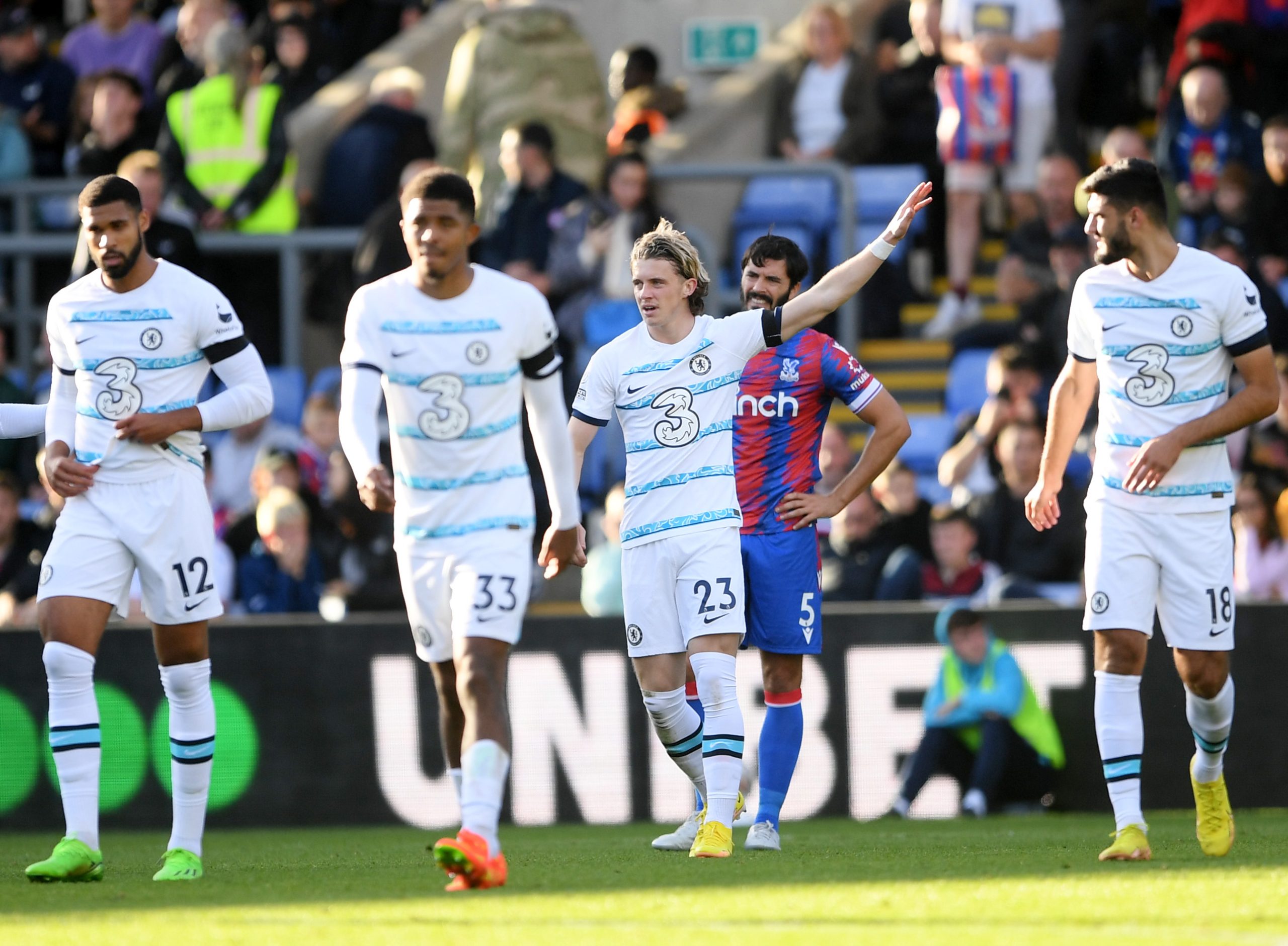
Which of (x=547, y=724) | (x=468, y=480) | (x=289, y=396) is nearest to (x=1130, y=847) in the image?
(x=468, y=480)

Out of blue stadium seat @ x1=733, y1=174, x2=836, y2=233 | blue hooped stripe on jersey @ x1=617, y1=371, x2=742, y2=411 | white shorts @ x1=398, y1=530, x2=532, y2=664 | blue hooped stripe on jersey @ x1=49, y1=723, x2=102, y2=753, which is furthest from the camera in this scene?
blue stadium seat @ x1=733, y1=174, x2=836, y2=233

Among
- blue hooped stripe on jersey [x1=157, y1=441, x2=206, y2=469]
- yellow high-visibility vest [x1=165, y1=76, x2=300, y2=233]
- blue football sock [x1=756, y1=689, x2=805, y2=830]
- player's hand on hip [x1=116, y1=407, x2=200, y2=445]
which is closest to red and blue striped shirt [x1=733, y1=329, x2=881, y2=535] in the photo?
blue football sock [x1=756, y1=689, x2=805, y2=830]

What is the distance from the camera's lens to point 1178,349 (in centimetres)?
774

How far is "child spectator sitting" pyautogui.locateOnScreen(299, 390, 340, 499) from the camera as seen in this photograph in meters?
14.1

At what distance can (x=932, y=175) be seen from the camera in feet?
54.7

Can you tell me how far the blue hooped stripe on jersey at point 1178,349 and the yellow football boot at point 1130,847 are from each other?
1681mm

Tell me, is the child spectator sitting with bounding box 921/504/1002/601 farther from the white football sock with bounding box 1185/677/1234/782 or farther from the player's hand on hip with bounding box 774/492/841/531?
the white football sock with bounding box 1185/677/1234/782

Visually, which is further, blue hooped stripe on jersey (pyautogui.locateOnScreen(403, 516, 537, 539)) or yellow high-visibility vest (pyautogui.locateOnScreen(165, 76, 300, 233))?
yellow high-visibility vest (pyautogui.locateOnScreen(165, 76, 300, 233))

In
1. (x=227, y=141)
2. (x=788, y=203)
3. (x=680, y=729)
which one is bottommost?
(x=680, y=729)

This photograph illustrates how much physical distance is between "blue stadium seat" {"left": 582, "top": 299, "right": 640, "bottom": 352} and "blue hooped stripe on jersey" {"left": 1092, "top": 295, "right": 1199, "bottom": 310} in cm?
635

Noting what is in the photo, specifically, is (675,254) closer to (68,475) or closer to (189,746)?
(68,475)

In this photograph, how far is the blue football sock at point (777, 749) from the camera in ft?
27.7

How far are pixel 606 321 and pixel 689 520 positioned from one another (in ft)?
19.9

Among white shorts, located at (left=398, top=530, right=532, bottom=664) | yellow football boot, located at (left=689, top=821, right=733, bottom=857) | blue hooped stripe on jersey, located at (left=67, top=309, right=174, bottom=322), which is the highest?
blue hooped stripe on jersey, located at (left=67, top=309, right=174, bottom=322)
